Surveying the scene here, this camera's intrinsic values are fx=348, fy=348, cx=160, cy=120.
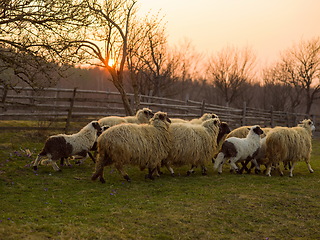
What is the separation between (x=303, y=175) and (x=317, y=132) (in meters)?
19.9

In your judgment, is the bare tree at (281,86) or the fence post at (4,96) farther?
the bare tree at (281,86)

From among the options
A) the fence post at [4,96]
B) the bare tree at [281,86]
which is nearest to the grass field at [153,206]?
the fence post at [4,96]

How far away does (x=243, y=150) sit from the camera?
9148mm

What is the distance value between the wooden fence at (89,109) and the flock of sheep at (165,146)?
3271 mm

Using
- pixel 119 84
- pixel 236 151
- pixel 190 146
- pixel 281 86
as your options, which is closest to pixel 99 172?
pixel 190 146

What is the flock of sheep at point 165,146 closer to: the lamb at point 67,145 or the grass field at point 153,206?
the lamb at point 67,145

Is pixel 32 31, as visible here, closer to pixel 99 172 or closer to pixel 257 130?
pixel 99 172

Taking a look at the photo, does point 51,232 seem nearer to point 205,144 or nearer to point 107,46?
point 205,144

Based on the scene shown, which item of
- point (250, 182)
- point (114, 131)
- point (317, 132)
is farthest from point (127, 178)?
point (317, 132)

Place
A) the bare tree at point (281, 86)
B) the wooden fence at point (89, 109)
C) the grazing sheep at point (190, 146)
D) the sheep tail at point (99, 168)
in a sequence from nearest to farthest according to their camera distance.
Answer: the sheep tail at point (99, 168) → the grazing sheep at point (190, 146) → the wooden fence at point (89, 109) → the bare tree at point (281, 86)

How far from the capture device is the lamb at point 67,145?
8.57m

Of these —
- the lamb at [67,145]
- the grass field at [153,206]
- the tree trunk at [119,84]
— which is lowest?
the grass field at [153,206]

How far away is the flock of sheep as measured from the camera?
775 cm

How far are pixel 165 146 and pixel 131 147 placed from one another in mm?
1066
